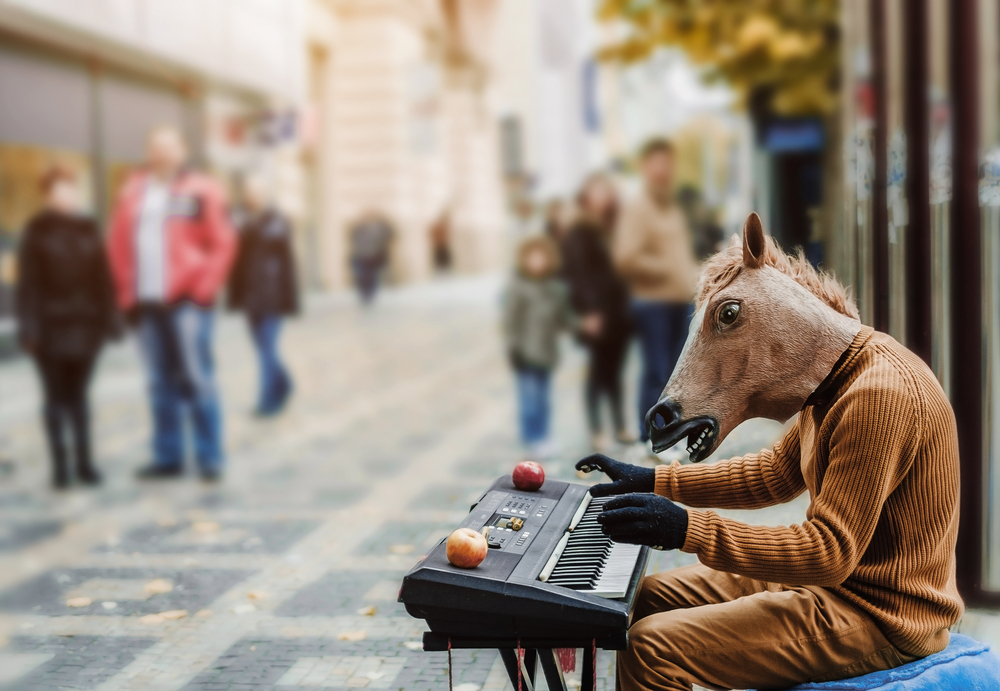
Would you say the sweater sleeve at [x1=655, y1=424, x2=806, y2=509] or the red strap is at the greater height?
the sweater sleeve at [x1=655, y1=424, x2=806, y2=509]

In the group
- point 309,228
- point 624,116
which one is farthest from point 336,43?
point 624,116

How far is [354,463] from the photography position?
749cm

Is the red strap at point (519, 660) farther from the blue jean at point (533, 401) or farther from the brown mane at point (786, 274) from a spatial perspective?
the blue jean at point (533, 401)

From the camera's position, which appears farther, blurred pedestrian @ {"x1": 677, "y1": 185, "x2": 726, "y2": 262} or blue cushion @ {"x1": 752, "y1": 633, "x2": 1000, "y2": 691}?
blurred pedestrian @ {"x1": 677, "y1": 185, "x2": 726, "y2": 262}

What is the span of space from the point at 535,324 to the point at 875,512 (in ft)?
17.5

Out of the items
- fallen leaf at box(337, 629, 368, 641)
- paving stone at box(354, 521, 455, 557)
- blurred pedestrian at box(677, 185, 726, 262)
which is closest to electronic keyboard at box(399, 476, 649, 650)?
fallen leaf at box(337, 629, 368, 641)

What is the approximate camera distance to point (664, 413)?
7.11 ft

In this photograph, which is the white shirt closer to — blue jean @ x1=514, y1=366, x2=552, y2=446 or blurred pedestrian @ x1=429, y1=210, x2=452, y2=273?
blue jean @ x1=514, y1=366, x2=552, y2=446

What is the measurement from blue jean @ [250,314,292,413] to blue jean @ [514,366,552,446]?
287 centimetres

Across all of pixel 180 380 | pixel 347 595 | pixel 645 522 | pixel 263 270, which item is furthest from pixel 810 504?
pixel 263 270

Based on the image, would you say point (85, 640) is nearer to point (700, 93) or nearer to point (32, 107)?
point (700, 93)

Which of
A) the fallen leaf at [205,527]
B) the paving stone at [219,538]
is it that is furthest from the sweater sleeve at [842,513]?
the fallen leaf at [205,527]

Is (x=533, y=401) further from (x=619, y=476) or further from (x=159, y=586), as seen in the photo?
(x=619, y=476)

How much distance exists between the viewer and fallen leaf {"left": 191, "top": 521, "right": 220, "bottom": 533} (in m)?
5.57
